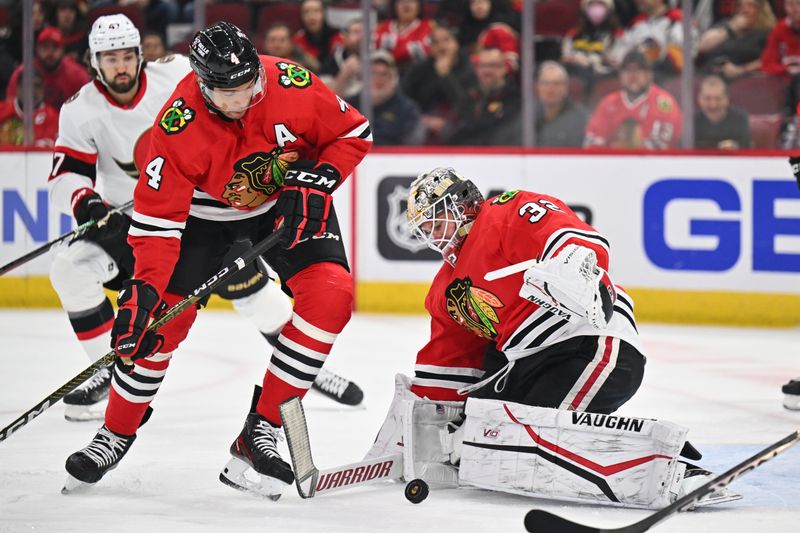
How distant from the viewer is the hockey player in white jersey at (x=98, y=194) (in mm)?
3799

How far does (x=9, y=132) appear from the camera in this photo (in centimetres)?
625

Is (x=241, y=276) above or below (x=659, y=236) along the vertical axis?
above

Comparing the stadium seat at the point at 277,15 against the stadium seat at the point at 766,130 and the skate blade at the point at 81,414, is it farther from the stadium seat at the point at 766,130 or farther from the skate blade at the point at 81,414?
the skate blade at the point at 81,414

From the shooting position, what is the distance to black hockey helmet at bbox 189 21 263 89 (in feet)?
9.03

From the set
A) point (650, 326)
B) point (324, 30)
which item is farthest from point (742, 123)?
point (324, 30)

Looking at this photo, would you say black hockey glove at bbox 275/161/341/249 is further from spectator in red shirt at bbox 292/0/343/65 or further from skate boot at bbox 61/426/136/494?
spectator in red shirt at bbox 292/0/343/65

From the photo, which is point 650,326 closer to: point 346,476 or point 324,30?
point 324,30

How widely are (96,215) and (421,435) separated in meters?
1.33

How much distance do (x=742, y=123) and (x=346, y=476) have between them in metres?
3.40

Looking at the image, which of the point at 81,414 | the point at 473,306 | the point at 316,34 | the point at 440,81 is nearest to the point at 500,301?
the point at 473,306

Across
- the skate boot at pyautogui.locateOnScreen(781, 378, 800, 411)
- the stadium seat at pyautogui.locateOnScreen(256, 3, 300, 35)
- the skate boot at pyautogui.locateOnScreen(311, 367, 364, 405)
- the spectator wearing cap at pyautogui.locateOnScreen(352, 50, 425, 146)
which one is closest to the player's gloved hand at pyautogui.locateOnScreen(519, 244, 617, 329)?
the skate boot at pyautogui.locateOnScreen(311, 367, 364, 405)

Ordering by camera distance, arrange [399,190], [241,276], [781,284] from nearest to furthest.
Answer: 1. [241,276]
2. [781,284]
3. [399,190]

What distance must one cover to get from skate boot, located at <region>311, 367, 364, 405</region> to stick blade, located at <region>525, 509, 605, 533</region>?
157 cm

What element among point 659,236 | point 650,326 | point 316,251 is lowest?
point 650,326
